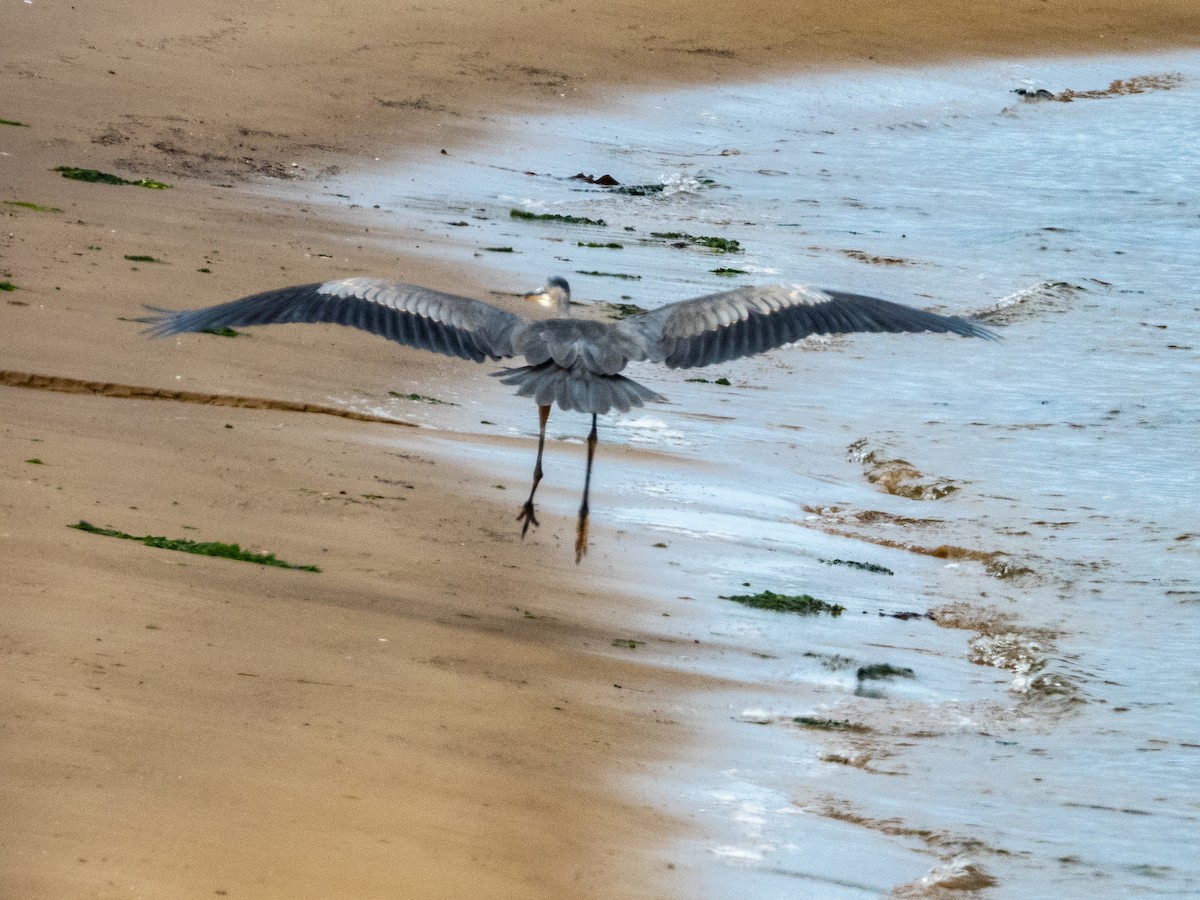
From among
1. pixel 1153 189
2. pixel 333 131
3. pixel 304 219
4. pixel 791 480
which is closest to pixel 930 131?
pixel 1153 189

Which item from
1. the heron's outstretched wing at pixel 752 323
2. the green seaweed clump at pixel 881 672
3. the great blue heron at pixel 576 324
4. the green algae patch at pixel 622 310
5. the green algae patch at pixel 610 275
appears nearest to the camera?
the green seaweed clump at pixel 881 672

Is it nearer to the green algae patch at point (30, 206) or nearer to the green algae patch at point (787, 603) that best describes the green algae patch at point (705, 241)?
Result: the green algae patch at point (30, 206)

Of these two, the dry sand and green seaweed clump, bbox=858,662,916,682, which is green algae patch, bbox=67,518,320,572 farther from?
green seaweed clump, bbox=858,662,916,682

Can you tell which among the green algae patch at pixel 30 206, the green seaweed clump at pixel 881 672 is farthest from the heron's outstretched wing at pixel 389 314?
the green algae patch at pixel 30 206

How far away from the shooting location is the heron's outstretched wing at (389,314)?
6812 mm

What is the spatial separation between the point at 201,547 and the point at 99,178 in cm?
720

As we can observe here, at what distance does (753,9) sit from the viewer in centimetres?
2661

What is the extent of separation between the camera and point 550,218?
47.2 ft

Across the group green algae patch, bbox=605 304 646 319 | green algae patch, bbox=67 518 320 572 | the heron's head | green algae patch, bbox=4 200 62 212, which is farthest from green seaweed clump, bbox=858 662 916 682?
green algae patch, bbox=4 200 62 212

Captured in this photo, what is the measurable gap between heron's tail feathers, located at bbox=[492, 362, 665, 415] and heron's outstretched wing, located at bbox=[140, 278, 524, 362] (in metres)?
0.42

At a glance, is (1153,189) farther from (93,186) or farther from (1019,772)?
(1019,772)

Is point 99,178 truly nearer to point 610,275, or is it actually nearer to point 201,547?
point 610,275

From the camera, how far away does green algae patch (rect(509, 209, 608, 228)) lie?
1434 cm

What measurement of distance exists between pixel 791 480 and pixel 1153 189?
13138 mm
